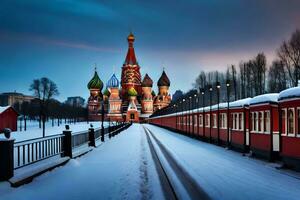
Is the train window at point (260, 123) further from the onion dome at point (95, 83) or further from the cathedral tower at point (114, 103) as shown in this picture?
the onion dome at point (95, 83)

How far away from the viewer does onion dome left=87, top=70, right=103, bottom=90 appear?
545ft

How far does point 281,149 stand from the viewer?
15.6 metres

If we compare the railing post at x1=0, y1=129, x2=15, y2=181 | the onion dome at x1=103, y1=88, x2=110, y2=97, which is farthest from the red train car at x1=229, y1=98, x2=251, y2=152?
the onion dome at x1=103, y1=88, x2=110, y2=97

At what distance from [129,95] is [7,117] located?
343 ft

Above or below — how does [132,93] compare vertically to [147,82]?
below

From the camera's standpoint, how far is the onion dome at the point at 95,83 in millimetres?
166125

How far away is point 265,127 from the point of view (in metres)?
18.4

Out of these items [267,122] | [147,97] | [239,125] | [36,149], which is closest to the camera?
[36,149]

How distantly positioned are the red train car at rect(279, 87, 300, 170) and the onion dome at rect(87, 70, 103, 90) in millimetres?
152873

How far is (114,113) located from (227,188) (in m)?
144

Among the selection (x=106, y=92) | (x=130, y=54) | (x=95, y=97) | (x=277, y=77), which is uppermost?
(x=130, y=54)

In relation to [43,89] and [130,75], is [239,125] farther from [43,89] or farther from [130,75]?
[130,75]

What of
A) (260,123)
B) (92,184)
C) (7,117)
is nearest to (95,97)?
(7,117)

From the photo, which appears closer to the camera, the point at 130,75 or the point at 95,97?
the point at 95,97
